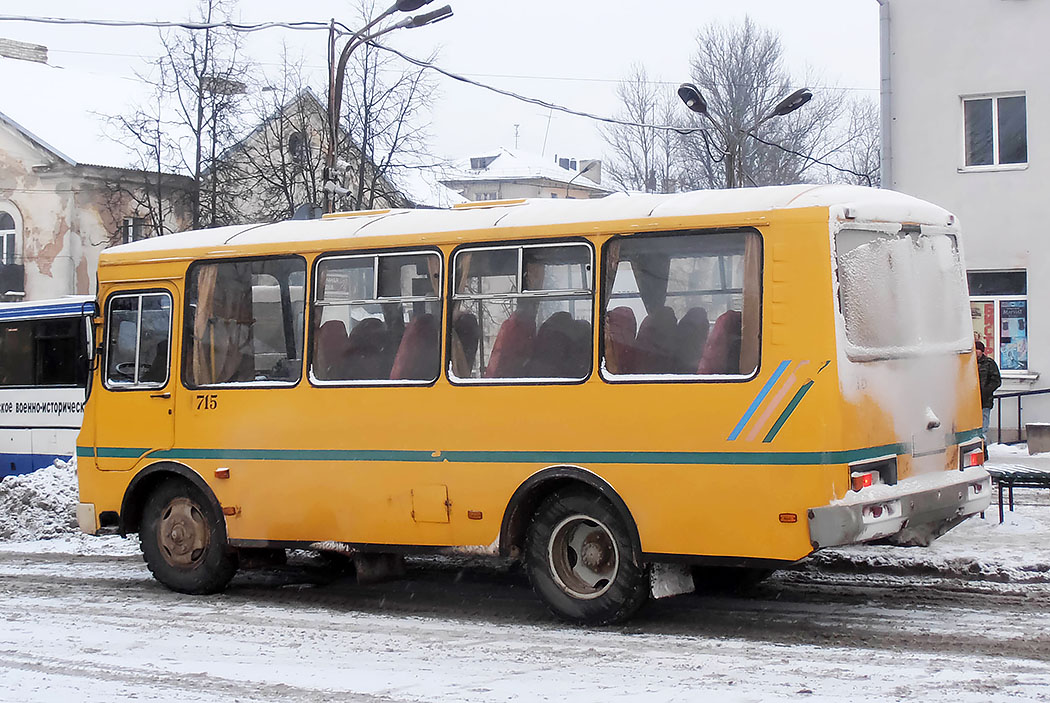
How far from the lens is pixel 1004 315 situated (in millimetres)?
22625

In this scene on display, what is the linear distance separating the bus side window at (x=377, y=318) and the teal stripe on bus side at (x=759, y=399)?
2.34 metres

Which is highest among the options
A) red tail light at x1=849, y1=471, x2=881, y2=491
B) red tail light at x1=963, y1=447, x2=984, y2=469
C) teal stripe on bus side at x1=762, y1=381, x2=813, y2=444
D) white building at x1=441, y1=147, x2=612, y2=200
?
white building at x1=441, y1=147, x2=612, y2=200

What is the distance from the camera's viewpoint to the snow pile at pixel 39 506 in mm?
15555

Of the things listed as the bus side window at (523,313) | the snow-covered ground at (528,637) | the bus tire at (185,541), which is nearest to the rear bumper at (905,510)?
the snow-covered ground at (528,637)

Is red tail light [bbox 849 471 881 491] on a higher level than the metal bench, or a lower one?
higher

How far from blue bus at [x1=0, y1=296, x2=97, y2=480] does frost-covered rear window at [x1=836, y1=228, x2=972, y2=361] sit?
1415 centimetres

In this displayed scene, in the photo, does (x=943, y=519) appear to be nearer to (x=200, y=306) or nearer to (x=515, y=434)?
(x=515, y=434)

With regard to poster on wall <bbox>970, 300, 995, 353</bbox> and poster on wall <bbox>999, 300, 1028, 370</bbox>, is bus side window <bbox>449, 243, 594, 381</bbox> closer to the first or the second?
poster on wall <bbox>970, 300, 995, 353</bbox>

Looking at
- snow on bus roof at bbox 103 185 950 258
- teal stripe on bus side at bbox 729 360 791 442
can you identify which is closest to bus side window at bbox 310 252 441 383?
snow on bus roof at bbox 103 185 950 258

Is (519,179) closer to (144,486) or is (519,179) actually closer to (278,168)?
(278,168)

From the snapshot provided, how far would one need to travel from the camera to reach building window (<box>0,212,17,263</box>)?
43.6 m

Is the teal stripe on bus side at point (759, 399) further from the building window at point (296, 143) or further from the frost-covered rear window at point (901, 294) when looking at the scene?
the building window at point (296, 143)

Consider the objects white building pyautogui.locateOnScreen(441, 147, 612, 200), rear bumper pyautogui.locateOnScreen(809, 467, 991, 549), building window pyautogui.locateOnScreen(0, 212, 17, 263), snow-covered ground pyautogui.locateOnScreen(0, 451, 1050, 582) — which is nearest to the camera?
rear bumper pyautogui.locateOnScreen(809, 467, 991, 549)

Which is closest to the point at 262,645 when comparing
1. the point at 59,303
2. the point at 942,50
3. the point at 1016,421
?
the point at 59,303
